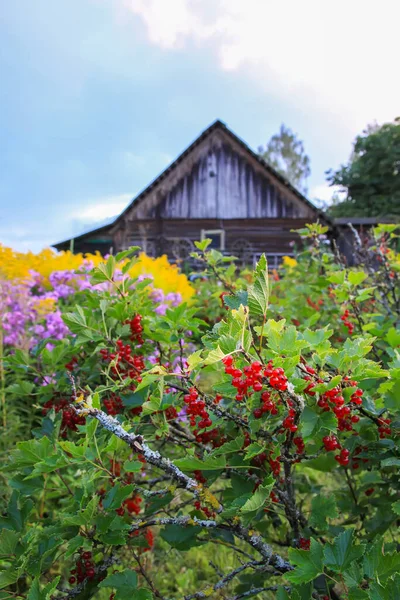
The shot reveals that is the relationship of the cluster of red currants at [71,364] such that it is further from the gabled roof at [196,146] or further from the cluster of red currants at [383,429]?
the gabled roof at [196,146]

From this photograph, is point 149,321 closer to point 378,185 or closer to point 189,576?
point 189,576

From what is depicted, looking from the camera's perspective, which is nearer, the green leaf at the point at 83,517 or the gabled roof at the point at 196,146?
the green leaf at the point at 83,517

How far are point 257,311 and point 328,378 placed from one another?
0.85 ft

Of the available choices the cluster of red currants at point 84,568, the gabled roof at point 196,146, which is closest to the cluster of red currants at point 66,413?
the cluster of red currants at point 84,568

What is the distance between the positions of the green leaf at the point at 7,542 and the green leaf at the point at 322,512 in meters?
0.83

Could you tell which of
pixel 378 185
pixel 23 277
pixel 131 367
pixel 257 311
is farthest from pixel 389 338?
pixel 378 185

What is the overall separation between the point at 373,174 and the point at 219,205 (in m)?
17.2

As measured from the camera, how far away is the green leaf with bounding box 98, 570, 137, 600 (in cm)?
116

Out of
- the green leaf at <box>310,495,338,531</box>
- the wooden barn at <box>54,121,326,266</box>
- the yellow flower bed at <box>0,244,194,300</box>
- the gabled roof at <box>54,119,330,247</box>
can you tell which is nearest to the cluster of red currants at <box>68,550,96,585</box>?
the green leaf at <box>310,495,338,531</box>

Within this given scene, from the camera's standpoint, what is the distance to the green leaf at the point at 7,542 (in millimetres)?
1241

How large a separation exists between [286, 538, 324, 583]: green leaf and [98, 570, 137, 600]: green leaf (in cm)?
40

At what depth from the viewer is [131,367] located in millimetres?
1648

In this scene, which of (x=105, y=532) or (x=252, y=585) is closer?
(x=105, y=532)

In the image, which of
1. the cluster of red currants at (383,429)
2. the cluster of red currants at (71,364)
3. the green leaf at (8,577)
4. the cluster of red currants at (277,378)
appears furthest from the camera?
the cluster of red currants at (71,364)
